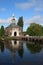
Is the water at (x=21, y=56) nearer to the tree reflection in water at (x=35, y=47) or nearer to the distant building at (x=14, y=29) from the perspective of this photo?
the tree reflection in water at (x=35, y=47)

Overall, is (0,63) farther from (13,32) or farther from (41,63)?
(13,32)

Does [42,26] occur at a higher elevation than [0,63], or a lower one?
higher

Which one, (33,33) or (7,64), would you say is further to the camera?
(33,33)

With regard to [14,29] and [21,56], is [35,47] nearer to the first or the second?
[21,56]

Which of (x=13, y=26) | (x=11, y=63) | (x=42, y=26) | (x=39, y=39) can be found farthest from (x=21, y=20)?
(x=11, y=63)

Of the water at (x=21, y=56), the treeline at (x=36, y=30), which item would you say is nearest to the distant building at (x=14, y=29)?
the treeline at (x=36, y=30)

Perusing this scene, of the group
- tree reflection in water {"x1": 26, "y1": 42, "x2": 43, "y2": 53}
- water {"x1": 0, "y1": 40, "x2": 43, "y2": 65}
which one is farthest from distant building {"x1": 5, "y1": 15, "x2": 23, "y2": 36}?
water {"x1": 0, "y1": 40, "x2": 43, "y2": 65}

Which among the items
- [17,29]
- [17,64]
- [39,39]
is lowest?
[17,64]

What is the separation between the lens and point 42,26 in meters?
138

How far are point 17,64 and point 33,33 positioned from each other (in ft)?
319

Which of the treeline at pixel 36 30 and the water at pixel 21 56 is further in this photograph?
the treeline at pixel 36 30

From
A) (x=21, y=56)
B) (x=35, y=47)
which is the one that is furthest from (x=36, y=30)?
(x=21, y=56)

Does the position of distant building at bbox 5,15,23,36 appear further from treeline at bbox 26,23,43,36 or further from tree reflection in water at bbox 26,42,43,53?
tree reflection in water at bbox 26,42,43,53

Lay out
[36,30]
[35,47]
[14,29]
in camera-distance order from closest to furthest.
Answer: [35,47] < [36,30] < [14,29]
